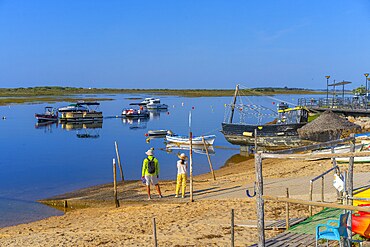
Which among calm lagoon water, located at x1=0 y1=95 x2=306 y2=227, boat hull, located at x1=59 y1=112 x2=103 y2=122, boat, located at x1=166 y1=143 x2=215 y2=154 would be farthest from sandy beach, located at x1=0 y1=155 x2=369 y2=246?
boat hull, located at x1=59 y1=112 x2=103 y2=122

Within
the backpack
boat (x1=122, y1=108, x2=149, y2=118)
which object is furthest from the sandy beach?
boat (x1=122, y1=108, x2=149, y2=118)

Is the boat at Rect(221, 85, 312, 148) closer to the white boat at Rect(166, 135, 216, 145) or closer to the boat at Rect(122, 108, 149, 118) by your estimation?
the white boat at Rect(166, 135, 216, 145)

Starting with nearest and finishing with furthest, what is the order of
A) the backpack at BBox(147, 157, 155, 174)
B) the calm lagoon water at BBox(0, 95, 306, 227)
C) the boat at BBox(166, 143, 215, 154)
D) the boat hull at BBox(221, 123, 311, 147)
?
the backpack at BBox(147, 157, 155, 174) → the calm lagoon water at BBox(0, 95, 306, 227) → the boat hull at BBox(221, 123, 311, 147) → the boat at BBox(166, 143, 215, 154)

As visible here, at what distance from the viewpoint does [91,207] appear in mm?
16031

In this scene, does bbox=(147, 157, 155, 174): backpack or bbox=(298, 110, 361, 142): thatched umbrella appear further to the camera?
bbox=(298, 110, 361, 142): thatched umbrella

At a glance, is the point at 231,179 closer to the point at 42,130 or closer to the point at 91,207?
the point at 91,207

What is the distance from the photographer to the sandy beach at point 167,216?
33.7 feet

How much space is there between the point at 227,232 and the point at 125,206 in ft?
18.4

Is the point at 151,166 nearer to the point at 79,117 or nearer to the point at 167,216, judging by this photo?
the point at 167,216

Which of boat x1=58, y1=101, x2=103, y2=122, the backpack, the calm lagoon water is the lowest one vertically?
the calm lagoon water

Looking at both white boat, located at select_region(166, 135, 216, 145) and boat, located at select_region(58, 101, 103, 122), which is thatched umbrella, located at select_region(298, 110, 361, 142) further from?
boat, located at select_region(58, 101, 103, 122)

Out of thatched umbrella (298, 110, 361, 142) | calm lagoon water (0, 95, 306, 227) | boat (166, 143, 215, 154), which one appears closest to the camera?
calm lagoon water (0, 95, 306, 227)

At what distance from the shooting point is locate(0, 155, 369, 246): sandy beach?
10266 millimetres

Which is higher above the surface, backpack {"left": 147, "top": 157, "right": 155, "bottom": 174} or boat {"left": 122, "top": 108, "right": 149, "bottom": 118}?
backpack {"left": 147, "top": 157, "right": 155, "bottom": 174}
